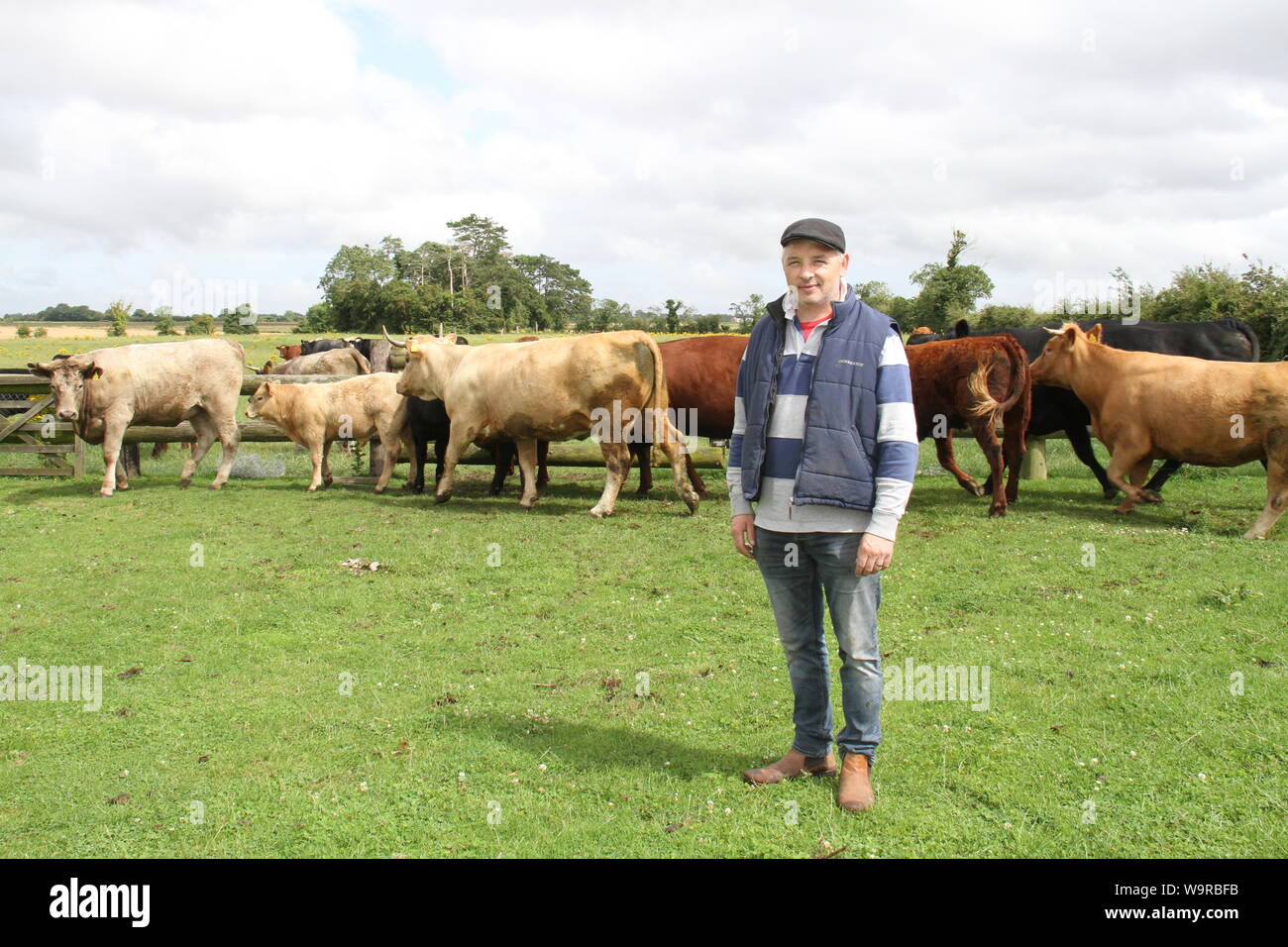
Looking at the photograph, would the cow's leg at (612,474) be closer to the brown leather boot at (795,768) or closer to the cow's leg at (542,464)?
the cow's leg at (542,464)

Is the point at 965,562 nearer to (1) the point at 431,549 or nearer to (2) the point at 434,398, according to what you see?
(1) the point at 431,549

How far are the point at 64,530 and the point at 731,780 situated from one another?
9207 millimetres

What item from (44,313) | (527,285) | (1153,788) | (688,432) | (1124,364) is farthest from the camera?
(44,313)

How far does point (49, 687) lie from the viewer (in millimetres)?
5898

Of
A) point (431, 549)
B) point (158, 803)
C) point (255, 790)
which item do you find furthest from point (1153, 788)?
point (431, 549)

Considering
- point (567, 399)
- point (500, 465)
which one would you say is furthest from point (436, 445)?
point (567, 399)

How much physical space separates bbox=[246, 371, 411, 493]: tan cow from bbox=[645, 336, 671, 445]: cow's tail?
4.17m

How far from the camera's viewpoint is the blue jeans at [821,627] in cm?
407

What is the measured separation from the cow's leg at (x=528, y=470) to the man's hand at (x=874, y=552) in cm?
827

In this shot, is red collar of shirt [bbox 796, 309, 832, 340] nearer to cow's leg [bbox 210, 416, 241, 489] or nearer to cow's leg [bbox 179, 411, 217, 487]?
cow's leg [bbox 210, 416, 241, 489]

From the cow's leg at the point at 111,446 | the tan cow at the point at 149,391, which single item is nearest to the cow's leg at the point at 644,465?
the tan cow at the point at 149,391

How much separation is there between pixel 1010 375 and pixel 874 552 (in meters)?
7.99

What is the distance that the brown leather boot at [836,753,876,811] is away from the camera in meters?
4.14

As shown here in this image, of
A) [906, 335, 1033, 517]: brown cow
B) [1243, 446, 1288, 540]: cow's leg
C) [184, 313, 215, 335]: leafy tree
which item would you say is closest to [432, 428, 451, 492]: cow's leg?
[906, 335, 1033, 517]: brown cow
